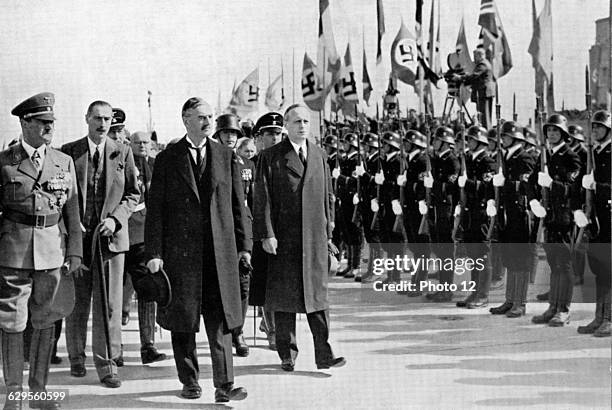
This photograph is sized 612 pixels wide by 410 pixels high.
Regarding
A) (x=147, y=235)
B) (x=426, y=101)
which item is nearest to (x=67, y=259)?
(x=147, y=235)

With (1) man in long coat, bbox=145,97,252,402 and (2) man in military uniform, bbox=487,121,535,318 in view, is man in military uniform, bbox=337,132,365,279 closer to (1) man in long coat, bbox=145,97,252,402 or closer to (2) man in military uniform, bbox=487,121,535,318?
(2) man in military uniform, bbox=487,121,535,318

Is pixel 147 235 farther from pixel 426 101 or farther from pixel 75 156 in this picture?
pixel 426 101

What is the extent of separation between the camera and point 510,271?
22.1 ft

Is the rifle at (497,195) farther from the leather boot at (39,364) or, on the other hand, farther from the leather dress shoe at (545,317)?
the leather boot at (39,364)

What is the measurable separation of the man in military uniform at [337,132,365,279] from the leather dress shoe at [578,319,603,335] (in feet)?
9.79

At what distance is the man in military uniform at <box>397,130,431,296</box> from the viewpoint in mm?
7449

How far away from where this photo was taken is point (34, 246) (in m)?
4.27

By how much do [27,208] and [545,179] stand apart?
3.91 m

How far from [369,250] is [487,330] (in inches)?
104

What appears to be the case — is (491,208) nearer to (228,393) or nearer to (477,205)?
(477,205)

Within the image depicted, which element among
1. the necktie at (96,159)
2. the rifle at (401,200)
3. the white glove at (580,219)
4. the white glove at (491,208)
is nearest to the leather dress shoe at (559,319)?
the white glove at (580,219)

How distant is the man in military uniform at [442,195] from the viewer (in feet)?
23.6

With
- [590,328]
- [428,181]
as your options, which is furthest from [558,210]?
[428,181]

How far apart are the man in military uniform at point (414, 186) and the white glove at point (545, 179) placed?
1334 millimetres
